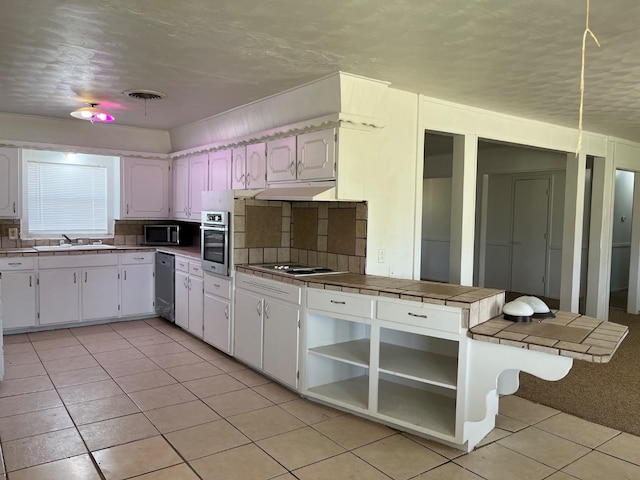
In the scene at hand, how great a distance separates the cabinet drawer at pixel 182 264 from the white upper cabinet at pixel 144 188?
1167 millimetres

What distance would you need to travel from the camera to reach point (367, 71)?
343cm

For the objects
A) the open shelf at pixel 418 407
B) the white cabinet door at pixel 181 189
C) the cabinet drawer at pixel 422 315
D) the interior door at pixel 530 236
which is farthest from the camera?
the interior door at pixel 530 236

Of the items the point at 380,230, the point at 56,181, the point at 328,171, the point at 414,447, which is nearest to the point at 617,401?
the point at 414,447

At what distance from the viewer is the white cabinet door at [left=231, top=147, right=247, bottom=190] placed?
4887 mm

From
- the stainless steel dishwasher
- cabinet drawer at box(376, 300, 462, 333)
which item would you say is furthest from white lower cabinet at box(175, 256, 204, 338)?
cabinet drawer at box(376, 300, 462, 333)

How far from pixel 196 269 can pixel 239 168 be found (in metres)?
1.14

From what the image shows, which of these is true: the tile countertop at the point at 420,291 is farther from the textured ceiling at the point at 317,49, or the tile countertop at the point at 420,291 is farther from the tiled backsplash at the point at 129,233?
the tiled backsplash at the point at 129,233

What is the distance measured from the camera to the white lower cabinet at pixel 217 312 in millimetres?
4520

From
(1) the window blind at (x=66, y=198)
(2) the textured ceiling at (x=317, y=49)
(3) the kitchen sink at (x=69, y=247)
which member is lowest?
(3) the kitchen sink at (x=69, y=247)

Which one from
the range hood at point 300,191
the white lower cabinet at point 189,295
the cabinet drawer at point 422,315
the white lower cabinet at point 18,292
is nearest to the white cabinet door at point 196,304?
the white lower cabinet at point 189,295

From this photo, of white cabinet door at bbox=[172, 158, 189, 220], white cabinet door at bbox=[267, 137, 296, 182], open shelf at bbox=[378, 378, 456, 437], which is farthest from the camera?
white cabinet door at bbox=[172, 158, 189, 220]

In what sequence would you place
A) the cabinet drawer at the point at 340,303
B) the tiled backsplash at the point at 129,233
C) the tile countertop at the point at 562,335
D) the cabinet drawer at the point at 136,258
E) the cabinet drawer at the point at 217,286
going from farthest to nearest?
the tiled backsplash at the point at 129,233
the cabinet drawer at the point at 136,258
the cabinet drawer at the point at 217,286
the cabinet drawer at the point at 340,303
the tile countertop at the point at 562,335

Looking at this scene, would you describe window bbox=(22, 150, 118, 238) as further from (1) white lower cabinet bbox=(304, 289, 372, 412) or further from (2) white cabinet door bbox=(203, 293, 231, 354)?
(1) white lower cabinet bbox=(304, 289, 372, 412)

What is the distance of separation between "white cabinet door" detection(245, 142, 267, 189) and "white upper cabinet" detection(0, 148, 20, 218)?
8.96ft
